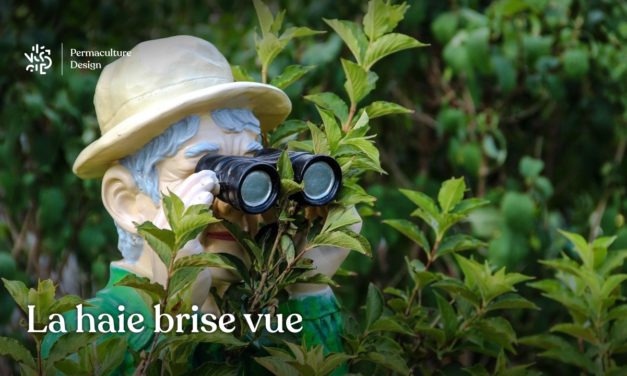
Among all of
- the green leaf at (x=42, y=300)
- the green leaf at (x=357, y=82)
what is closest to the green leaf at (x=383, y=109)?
the green leaf at (x=357, y=82)

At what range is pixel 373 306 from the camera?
6.31 feet

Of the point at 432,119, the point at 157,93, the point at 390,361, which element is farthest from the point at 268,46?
the point at 432,119

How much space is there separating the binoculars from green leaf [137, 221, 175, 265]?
127mm

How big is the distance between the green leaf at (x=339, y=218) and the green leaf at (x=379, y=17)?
0.35 metres

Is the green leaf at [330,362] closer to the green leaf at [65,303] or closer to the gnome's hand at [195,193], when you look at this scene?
the gnome's hand at [195,193]

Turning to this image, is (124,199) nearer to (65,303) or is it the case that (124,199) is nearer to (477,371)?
(65,303)

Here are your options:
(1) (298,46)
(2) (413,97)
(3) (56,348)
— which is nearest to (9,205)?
(1) (298,46)

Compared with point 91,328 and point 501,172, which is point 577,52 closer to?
point 501,172

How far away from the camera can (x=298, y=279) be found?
172cm

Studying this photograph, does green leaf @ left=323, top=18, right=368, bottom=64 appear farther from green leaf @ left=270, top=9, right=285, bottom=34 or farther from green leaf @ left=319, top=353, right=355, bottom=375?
green leaf @ left=319, top=353, right=355, bottom=375

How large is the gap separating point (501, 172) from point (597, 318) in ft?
4.50

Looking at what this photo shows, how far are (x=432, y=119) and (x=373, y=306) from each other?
5.85 feet

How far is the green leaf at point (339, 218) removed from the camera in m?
1.70

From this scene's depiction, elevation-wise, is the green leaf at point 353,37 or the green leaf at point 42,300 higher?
the green leaf at point 353,37
